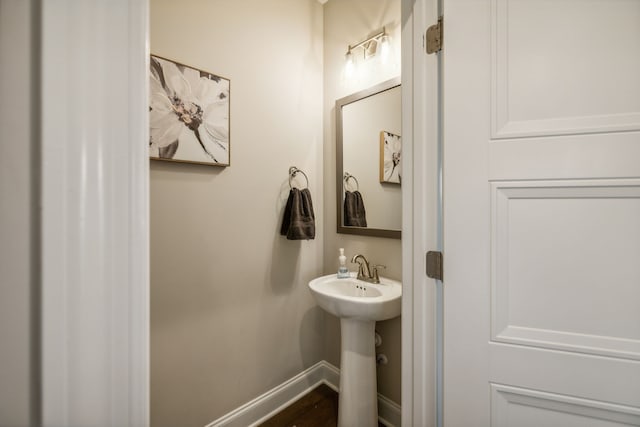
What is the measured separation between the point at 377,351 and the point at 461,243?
1088 millimetres

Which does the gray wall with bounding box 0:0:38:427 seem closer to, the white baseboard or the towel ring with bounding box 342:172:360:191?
the white baseboard

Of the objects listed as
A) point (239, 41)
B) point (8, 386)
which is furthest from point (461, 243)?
point (239, 41)

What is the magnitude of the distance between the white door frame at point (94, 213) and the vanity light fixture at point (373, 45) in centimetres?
147

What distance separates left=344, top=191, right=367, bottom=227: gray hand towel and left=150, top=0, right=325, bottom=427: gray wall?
23cm

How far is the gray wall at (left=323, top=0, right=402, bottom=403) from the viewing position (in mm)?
1473

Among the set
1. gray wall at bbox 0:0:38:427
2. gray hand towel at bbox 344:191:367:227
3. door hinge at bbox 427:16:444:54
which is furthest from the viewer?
gray hand towel at bbox 344:191:367:227

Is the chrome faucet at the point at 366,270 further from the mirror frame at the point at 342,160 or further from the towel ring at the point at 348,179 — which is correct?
the towel ring at the point at 348,179

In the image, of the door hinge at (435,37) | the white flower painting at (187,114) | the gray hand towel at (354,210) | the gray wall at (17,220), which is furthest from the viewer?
the gray hand towel at (354,210)

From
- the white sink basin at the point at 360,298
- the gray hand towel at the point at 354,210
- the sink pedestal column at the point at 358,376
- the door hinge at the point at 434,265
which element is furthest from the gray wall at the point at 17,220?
the gray hand towel at the point at 354,210

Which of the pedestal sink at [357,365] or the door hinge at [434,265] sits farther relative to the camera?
the pedestal sink at [357,365]

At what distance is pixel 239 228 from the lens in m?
1.44

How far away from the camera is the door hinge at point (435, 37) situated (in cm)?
80

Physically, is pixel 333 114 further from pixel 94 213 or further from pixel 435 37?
pixel 94 213

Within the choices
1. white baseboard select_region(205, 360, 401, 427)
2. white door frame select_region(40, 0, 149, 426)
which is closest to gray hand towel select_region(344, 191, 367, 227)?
white baseboard select_region(205, 360, 401, 427)
